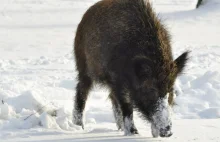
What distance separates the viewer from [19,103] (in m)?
6.91

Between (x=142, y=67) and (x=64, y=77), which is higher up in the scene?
(x=142, y=67)

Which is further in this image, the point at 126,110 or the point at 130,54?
the point at 126,110

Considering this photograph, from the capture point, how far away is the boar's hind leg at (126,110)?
6090 millimetres

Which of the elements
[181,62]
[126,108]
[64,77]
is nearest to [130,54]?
[181,62]

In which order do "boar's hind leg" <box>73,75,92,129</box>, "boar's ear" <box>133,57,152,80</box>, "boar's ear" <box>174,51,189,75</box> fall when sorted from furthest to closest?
"boar's hind leg" <box>73,75,92,129</box>
"boar's ear" <box>174,51,189,75</box>
"boar's ear" <box>133,57,152,80</box>

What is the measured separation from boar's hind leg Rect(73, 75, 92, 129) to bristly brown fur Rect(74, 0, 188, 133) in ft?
0.35

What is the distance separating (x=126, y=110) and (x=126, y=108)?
1.1 inches

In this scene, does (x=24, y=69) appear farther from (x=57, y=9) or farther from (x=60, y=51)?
(x=57, y=9)

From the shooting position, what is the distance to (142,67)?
18.2 feet

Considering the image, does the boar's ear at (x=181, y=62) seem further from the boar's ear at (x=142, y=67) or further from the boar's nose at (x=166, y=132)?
the boar's nose at (x=166, y=132)

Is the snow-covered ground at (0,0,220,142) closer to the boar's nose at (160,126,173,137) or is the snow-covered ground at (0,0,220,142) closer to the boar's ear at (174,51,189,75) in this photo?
the boar's nose at (160,126,173,137)

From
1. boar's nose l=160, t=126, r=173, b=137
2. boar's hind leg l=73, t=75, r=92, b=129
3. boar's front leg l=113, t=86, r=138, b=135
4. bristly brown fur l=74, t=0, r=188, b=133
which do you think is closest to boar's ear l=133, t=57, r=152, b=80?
bristly brown fur l=74, t=0, r=188, b=133

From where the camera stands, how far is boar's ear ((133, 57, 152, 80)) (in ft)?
18.1

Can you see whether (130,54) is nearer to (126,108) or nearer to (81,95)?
(126,108)
